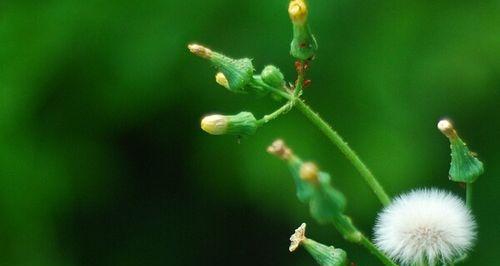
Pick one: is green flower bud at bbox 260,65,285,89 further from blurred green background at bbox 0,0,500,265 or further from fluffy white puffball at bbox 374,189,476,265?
blurred green background at bbox 0,0,500,265

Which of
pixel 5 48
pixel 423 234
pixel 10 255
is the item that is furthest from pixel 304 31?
pixel 10 255

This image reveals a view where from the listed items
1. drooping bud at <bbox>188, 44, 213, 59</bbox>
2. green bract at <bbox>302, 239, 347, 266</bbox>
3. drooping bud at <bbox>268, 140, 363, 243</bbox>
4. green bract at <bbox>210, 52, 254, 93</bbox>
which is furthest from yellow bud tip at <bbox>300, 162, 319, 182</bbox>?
drooping bud at <bbox>188, 44, 213, 59</bbox>

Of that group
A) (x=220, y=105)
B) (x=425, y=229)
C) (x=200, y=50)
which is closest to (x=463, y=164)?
(x=425, y=229)

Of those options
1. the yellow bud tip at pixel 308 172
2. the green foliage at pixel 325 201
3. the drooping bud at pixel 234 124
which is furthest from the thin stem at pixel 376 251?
the drooping bud at pixel 234 124

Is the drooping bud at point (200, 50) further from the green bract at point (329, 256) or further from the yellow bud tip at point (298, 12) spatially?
the green bract at point (329, 256)

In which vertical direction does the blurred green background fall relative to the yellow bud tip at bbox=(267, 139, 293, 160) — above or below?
above
